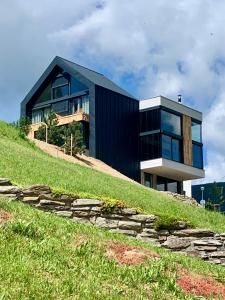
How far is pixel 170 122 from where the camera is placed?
183 feet

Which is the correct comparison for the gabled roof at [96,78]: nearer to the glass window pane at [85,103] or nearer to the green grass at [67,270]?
the glass window pane at [85,103]

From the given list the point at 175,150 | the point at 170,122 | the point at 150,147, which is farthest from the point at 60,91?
the point at 175,150

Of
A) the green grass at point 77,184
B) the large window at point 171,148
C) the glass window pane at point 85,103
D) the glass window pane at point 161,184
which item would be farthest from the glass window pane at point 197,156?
the green grass at point 77,184

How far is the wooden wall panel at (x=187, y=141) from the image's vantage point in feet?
185

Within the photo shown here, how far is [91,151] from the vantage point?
51.8 meters

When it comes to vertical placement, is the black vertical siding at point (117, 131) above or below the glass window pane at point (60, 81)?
below

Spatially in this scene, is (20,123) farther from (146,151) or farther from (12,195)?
(12,195)

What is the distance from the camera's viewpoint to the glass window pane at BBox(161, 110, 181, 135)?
54656 mm

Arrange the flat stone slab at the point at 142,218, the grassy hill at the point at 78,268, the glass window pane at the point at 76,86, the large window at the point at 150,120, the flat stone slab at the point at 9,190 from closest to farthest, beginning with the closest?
the grassy hill at the point at 78,268
the flat stone slab at the point at 9,190
the flat stone slab at the point at 142,218
the large window at the point at 150,120
the glass window pane at the point at 76,86

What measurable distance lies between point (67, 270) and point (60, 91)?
50.2 metres

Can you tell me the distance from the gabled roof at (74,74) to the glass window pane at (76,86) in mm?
772

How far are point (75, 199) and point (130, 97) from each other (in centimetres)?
3904

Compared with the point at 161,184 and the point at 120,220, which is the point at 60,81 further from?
the point at 120,220

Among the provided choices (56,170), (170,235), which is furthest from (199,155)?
(170,235)
